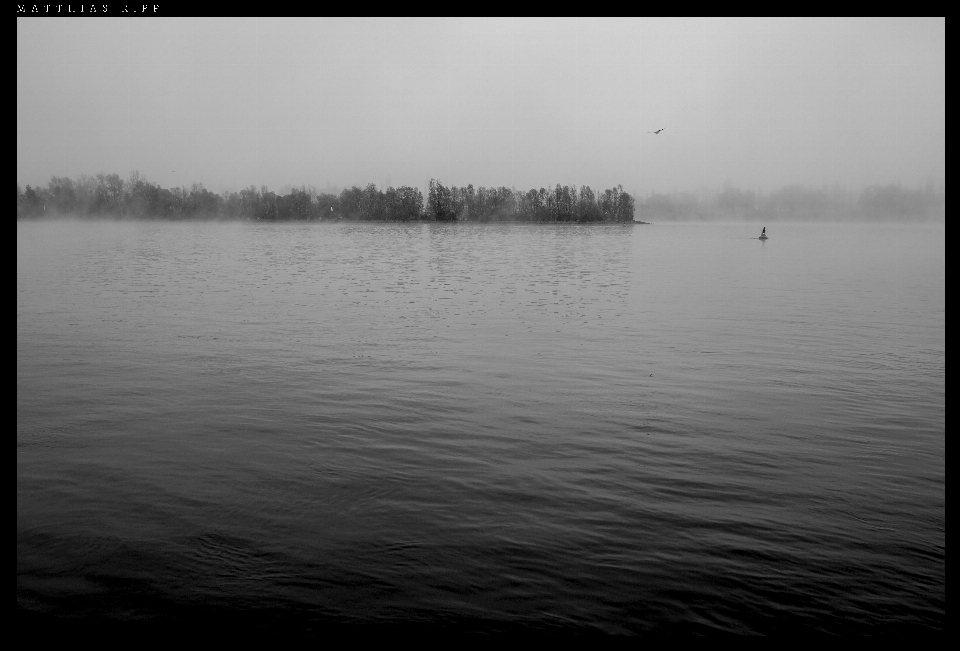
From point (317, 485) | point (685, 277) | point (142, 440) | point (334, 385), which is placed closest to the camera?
point (317, 485)

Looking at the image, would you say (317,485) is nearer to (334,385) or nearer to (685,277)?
(334,385)

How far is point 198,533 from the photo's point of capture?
335 inches

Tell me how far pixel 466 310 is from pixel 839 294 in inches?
724

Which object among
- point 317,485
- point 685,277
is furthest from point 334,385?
point 685,277

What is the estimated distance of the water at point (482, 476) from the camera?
7164mm

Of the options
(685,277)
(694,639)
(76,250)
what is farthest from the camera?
(76,250)

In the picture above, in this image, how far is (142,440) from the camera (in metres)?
12.0

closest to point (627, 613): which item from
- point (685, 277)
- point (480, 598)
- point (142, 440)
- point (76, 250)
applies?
point (480, 598)

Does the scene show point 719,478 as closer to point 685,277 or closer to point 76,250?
point 685,277

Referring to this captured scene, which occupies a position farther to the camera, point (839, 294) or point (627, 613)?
point (839, 294)

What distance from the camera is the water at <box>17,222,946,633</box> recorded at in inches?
282

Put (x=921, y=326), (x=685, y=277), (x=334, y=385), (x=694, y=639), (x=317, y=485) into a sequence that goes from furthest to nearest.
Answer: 1. (x=685, y=277)
2. (x=921, y=326)
3. (x=334, y=385)
4. (x=317, y=485)
5. (x=694, y=639)

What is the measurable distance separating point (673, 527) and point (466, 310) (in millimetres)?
20084

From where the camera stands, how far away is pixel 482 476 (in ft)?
33.9
